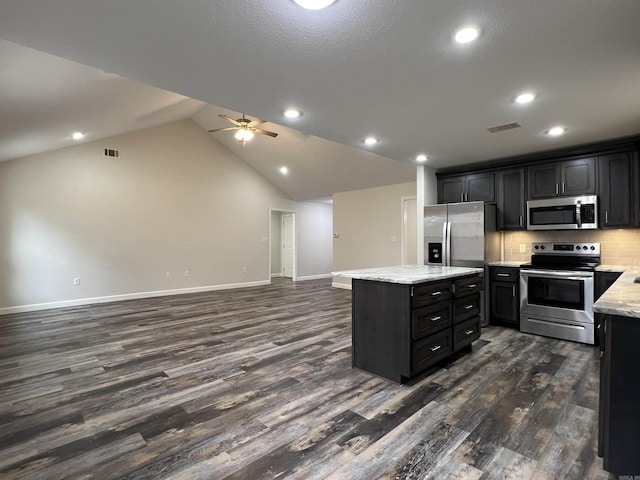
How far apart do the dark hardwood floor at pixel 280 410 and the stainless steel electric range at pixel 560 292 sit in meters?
0.22

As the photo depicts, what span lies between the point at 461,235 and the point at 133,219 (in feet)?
21.1

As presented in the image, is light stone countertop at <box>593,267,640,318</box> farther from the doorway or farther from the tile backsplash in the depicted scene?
the doorway

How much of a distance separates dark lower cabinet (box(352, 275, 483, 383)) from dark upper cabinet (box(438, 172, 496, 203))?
6.88 feet

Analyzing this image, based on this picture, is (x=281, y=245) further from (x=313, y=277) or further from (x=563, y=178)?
(x=563, y=178)

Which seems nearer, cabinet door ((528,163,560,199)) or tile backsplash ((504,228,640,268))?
tile backsplash ((504,228,640,268))

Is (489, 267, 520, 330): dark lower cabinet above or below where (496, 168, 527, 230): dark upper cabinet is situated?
below

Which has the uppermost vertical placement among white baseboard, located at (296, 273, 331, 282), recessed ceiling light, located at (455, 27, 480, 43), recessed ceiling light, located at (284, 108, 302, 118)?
recessed ceiling light, located at (284, 108, 302, 118)

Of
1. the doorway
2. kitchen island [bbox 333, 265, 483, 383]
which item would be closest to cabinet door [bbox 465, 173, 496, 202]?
kitchen island [bbox 333, 265, 483, 383]

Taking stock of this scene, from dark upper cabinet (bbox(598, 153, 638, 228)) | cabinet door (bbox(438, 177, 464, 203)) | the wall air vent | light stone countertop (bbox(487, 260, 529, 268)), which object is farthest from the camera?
the wall air vent

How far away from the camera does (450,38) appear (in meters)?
1.84

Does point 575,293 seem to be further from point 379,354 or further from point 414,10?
point 414,10

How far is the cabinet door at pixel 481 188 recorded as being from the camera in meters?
4.74

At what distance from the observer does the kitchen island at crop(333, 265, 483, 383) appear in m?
2.71

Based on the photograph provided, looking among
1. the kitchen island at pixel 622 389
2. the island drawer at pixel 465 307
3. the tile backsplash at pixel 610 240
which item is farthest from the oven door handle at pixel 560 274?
the kitchen island at pixel 622 389
